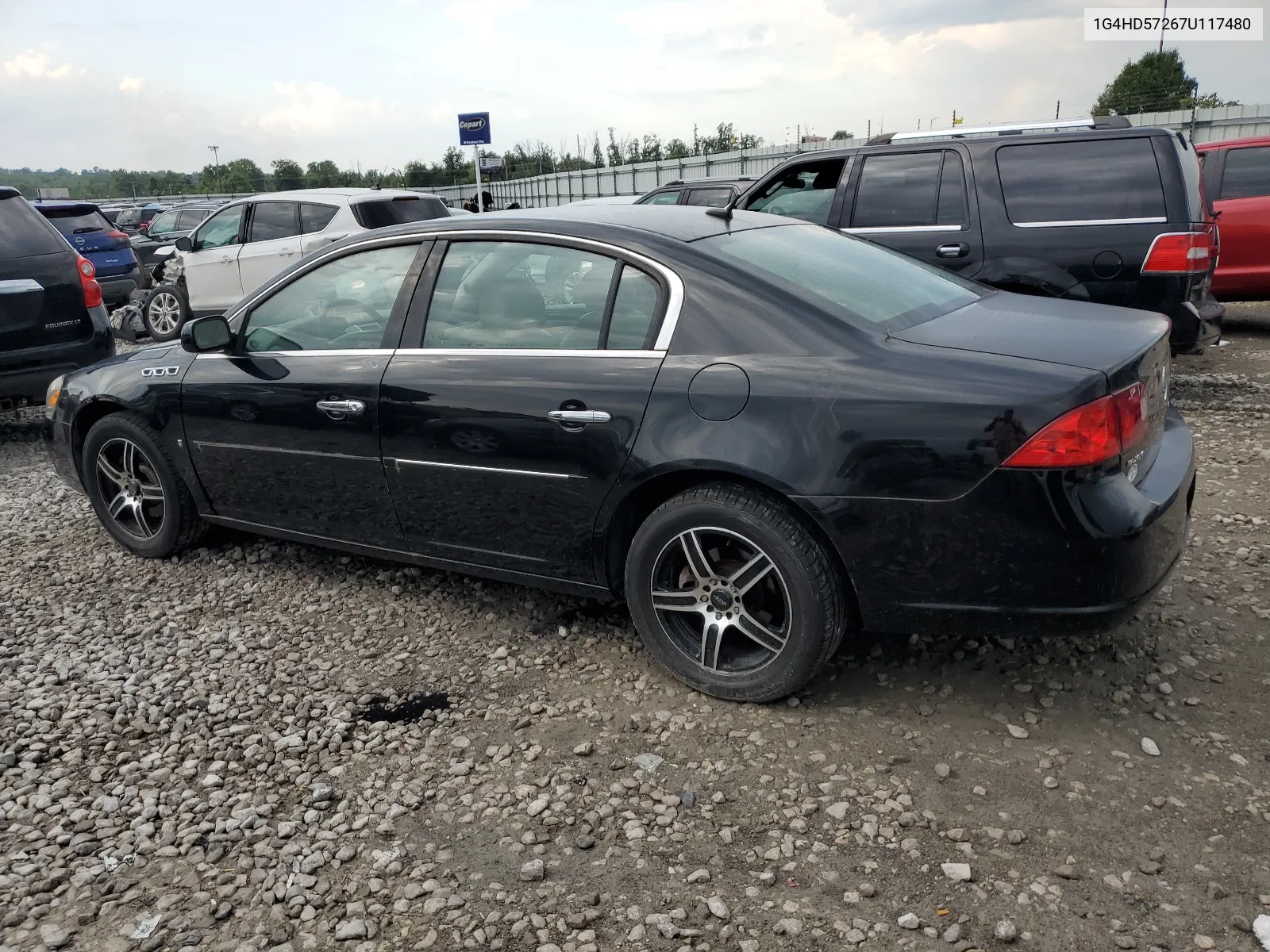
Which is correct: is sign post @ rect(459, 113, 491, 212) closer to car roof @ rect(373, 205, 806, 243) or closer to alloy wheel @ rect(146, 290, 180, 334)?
alloy wheel @ rect(146, 290, 180, 334)

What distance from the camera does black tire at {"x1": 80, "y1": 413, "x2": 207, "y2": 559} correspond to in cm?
475

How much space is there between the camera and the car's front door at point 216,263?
11852 mm

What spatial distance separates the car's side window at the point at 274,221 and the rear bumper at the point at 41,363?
14.2 feet

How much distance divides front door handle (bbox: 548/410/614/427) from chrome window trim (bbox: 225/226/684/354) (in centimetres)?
23

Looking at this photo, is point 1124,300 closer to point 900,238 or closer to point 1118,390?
point 900,238

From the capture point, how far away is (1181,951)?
2219mm

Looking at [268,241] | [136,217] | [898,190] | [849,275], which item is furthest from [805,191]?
[136,217]

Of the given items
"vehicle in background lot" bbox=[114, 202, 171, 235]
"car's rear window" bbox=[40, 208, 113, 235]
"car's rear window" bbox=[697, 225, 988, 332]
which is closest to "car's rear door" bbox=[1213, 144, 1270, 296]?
"car's rear window" bbox=[697, 225, 988, 332]

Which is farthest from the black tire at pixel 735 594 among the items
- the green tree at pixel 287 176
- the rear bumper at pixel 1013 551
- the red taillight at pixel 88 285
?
the green tree at pixel 287 176

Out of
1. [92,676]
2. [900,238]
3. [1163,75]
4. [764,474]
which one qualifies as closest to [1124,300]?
[900,238]

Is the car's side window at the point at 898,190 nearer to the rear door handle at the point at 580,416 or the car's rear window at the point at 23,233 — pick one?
the rear door handle at the point at 580,416

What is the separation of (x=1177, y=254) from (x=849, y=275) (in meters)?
3.75

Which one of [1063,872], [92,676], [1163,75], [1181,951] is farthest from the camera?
[1163,75]

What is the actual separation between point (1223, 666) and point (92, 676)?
410cm
